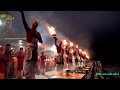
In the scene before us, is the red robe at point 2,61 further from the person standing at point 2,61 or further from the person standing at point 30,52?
the person standing at point 30,52

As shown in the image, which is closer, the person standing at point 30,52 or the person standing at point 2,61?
the person standing at point 30,52

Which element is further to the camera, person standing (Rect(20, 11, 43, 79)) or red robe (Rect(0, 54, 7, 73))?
red robe (Rect(0, 54, 7, 73))

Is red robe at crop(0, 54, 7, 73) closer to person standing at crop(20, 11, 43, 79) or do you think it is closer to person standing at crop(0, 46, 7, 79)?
person standing at crop(0, 46, 7, 79)

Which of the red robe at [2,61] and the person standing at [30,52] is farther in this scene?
the red robe at [2,61]

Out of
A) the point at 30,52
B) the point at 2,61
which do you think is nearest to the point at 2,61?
the point at 2,61

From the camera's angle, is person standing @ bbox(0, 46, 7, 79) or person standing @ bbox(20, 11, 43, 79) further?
person standing @ bbox(0, 46, 7, 79)

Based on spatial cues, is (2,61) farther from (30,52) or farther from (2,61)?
(30,52)

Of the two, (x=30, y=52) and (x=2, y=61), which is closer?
(x=30, y=52)

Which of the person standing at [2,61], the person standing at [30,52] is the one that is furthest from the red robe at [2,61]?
the person standing at [30,52]

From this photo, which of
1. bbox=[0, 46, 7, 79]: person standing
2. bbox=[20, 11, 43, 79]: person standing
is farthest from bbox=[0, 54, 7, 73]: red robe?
bbox=[20, 11, 43, 79]: person standing
